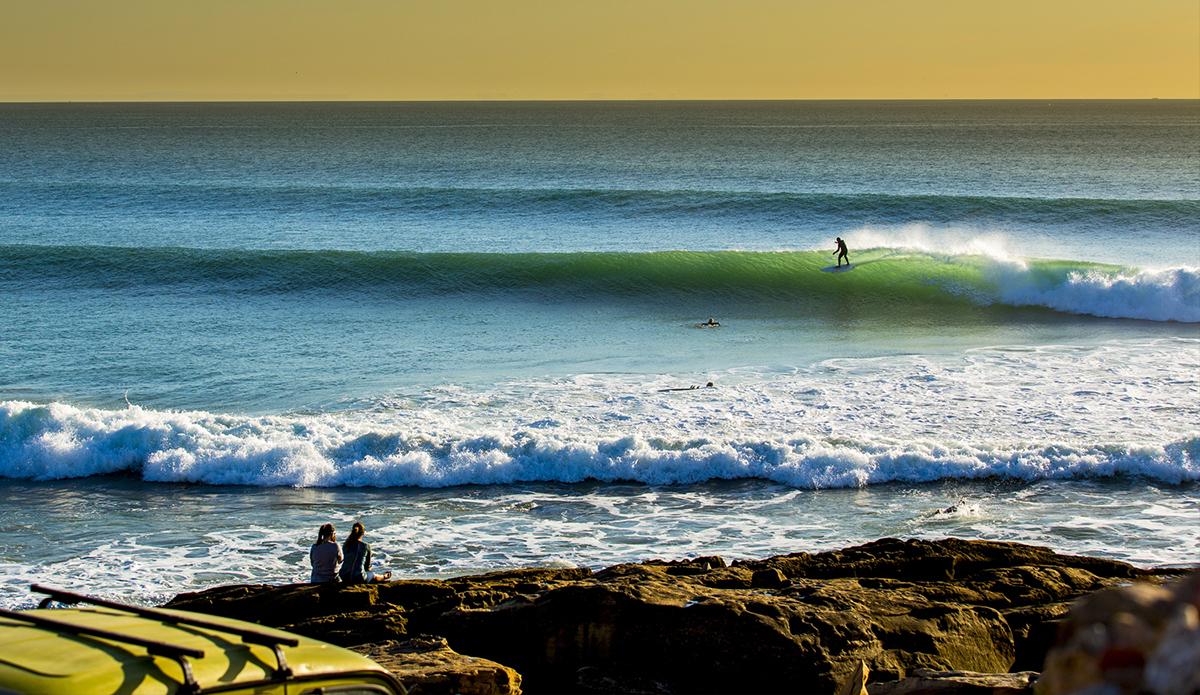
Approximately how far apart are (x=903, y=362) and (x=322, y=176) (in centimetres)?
4455

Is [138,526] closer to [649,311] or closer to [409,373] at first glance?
[409,373]

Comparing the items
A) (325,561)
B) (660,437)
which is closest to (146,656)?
(325,561)

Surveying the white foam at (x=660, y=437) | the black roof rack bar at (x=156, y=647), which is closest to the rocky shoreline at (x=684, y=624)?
the black roof rack bar at (x=156, y=647)

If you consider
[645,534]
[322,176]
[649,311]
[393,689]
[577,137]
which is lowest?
[645,534]

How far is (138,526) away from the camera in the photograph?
33.9ft

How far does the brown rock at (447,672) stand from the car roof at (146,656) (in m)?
2.03

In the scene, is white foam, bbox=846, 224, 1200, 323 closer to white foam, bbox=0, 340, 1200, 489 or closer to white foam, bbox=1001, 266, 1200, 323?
white foam, bbox=1001, 266, 1200, 323

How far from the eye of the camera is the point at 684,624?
216 inches

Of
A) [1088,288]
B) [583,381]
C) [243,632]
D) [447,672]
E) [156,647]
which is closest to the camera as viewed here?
[156,647]

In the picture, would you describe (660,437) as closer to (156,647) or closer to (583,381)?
(583,381)

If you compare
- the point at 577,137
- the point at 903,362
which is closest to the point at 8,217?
the point at 903,362

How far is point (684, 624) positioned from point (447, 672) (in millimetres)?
1434

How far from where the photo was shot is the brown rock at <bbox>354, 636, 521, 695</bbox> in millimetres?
4684

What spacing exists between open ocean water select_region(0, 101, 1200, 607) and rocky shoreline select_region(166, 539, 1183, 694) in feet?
7.97
